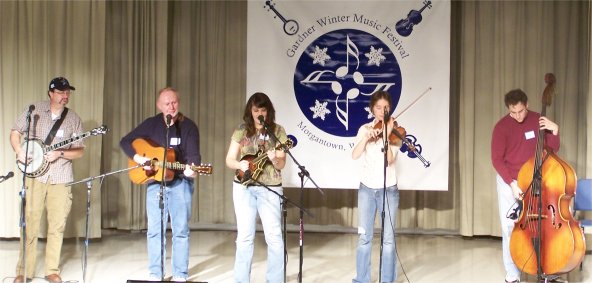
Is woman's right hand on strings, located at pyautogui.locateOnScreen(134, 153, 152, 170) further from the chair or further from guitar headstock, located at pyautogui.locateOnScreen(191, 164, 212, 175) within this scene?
the chair

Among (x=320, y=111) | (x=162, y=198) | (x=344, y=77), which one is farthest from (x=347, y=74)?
(x=162, y=198)

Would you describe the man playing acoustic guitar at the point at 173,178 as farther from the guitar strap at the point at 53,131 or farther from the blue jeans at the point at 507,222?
the blue jeans at the point at 507,222

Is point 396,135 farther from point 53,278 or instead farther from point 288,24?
point 53,278

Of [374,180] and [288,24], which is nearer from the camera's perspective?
[374,180]

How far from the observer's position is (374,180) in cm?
554

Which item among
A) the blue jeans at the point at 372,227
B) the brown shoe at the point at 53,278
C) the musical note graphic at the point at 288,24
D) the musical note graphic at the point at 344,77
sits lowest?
the brown shoe at the point at 53,278

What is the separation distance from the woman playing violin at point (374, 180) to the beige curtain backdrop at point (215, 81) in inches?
76.1

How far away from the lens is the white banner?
7.45 metres

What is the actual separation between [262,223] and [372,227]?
84 centimetres

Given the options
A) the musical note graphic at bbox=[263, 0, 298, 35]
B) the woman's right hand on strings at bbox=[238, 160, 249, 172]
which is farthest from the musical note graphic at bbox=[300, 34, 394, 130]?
the woman's right hand on strings at bbox=[238, 160, 249, 172]

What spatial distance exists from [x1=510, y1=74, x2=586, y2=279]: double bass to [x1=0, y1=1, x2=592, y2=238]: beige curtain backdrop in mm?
2087

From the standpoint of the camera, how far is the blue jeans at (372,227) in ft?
18.3

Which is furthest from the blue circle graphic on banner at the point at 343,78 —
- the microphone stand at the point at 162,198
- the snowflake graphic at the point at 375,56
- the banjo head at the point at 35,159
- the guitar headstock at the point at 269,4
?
the banjo head at the point at 35,159

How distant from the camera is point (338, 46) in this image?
7664mm
